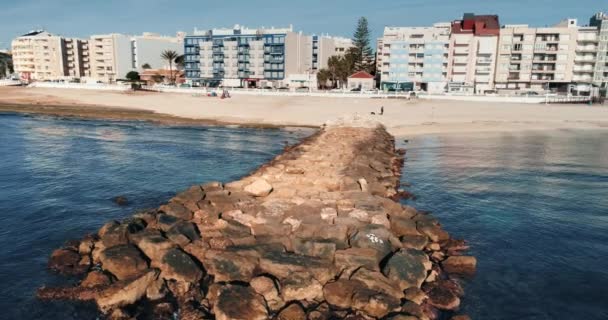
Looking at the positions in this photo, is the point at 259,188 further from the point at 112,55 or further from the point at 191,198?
the point at 112,55

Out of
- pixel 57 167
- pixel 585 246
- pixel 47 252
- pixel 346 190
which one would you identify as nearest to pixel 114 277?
pixel 47 252

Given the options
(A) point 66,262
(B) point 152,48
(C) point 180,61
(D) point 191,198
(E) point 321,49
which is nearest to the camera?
(A) point 66,262

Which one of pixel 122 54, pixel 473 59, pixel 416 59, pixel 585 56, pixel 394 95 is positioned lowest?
pixel 394 95

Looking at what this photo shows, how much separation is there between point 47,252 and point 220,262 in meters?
6.64

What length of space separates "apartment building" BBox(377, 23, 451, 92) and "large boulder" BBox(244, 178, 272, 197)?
91919 mm

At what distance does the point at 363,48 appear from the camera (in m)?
124

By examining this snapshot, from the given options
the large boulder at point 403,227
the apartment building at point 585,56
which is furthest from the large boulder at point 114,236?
the apartment building at point 585,56

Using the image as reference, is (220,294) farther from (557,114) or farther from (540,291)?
(557,114)

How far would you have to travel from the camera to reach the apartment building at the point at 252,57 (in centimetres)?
12488

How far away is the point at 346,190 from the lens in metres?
19.9

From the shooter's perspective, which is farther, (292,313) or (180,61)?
(180,61)

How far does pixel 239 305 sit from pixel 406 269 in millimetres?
4846

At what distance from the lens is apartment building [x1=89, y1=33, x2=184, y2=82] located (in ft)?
504

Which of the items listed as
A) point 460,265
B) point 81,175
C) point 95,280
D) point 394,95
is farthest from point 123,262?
point 394,95
